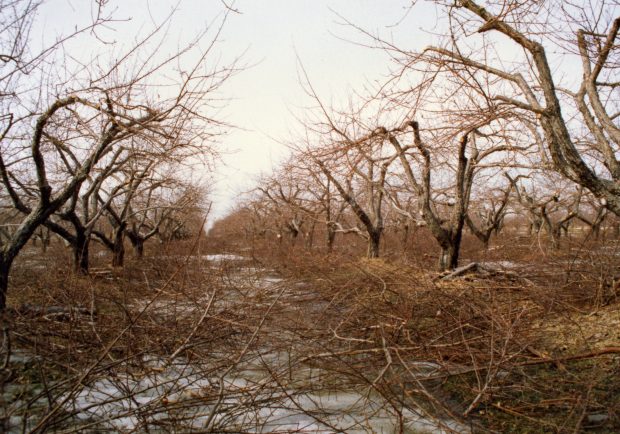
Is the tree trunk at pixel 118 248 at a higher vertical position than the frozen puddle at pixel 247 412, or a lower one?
higher

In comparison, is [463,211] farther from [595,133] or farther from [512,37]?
[512,37]

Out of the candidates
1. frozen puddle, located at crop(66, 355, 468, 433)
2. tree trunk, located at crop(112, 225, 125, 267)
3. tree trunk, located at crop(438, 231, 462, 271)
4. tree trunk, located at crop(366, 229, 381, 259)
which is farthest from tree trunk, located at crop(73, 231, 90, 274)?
tree trunk, located at crop(366, 229, 381, 259)

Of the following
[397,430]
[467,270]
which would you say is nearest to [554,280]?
[467,270]

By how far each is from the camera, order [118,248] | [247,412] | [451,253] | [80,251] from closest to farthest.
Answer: [247,412]
[451,253]
[80,251]
[118,248]

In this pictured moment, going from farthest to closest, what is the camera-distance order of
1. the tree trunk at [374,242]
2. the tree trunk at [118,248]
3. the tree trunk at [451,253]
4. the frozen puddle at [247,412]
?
the tree trunk at [374,242]
the tree trunk at [118,248]
the tree trunk at [451,253]
the frozen puddle at [247,412]

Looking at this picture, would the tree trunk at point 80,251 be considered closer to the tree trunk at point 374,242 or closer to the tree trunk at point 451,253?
the tree trunk at point 451,253

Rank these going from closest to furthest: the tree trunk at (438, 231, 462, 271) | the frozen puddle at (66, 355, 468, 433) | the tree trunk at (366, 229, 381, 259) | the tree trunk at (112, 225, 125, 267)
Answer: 1. the frozen puddle at (66, 355, 468, 433)
2. the tree trunk at (438, 231, 462, 271)
3. the tree trunk at (112, 225, 125, 267)
4. the tree trunk at (366, 229, 381, 259)

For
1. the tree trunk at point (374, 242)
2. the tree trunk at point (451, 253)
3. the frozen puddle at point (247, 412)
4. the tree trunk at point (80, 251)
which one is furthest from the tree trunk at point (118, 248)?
the frozen puddle at point (247, 412)

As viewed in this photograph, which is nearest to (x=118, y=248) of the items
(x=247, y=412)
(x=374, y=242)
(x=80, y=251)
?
(x=80, y=251)

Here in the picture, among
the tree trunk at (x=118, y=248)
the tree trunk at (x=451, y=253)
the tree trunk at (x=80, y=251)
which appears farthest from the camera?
the tree trunk at (x=118, y=248)

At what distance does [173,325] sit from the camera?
4633mm

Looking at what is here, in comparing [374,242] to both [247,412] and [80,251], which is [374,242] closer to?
[80,251]

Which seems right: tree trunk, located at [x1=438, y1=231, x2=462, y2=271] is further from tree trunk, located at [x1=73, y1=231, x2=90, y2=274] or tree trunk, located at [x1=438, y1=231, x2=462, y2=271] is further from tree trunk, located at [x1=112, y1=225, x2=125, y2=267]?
tree trunk, located at [x1=112, y1=225, x2=125, y2=267]

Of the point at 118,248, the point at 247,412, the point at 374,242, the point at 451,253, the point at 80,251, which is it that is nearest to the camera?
the point at 247,412
